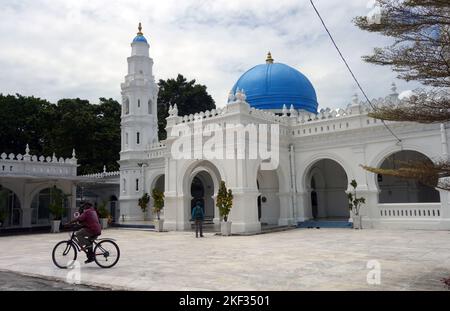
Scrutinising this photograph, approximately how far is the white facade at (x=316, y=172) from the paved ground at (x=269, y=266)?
4.32 metres

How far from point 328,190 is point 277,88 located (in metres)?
6.60

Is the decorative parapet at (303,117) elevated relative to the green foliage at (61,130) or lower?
lower

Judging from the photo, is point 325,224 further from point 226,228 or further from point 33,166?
point 33,166

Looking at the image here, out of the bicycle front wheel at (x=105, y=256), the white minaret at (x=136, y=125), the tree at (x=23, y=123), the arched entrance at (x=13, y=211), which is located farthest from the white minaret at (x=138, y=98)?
the bicycle front wheel at (x=105, y=256)

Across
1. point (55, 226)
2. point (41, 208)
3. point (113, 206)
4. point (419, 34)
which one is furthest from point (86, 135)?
point (419, 34)

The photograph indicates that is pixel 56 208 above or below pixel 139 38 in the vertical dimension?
below

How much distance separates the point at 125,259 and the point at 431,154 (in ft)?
42.1

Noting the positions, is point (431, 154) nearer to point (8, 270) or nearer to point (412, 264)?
point (412, 264)

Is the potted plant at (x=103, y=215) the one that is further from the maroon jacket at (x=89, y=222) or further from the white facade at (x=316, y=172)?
the maroon jacket at (x=89, y=222)

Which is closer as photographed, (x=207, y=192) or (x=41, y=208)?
(x=41, y=208)

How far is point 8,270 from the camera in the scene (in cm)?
848

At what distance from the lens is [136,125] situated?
84.5ft

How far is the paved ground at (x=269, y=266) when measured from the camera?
6.44 m

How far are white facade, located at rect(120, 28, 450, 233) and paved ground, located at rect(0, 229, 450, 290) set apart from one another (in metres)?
4.32
